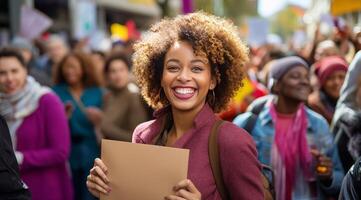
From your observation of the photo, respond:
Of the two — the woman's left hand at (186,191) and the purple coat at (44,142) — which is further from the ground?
the woman's left hand at (186,191)

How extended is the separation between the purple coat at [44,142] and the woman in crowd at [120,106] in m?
1.20

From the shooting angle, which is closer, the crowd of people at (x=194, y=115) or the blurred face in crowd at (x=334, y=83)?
the crowd of people at (x=194, y=115)

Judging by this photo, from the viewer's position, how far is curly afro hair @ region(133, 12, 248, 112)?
107 inches

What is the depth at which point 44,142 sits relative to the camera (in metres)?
4.52

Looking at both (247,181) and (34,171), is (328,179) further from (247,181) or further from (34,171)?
(34,171)

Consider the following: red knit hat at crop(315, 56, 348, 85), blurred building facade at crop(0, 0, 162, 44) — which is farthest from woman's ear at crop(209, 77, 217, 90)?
blurred building facade at crop(0, 0, 162, 44)

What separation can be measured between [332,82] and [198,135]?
292cm

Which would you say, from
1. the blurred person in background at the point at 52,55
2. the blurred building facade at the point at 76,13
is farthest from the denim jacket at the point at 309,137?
the blurred building facade at the point at 76,13

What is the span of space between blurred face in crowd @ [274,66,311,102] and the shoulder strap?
163 millimetres

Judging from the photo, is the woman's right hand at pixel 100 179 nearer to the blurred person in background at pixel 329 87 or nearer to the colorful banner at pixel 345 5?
the blurred person in background at pixel 329 87

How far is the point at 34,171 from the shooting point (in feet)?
14.8

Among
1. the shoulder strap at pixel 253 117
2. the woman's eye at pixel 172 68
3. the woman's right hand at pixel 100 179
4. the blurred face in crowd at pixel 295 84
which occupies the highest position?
the woman's eye at pixel 172 68

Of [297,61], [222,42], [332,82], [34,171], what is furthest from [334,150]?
[34,171]

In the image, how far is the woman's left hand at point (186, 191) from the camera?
2.41m
